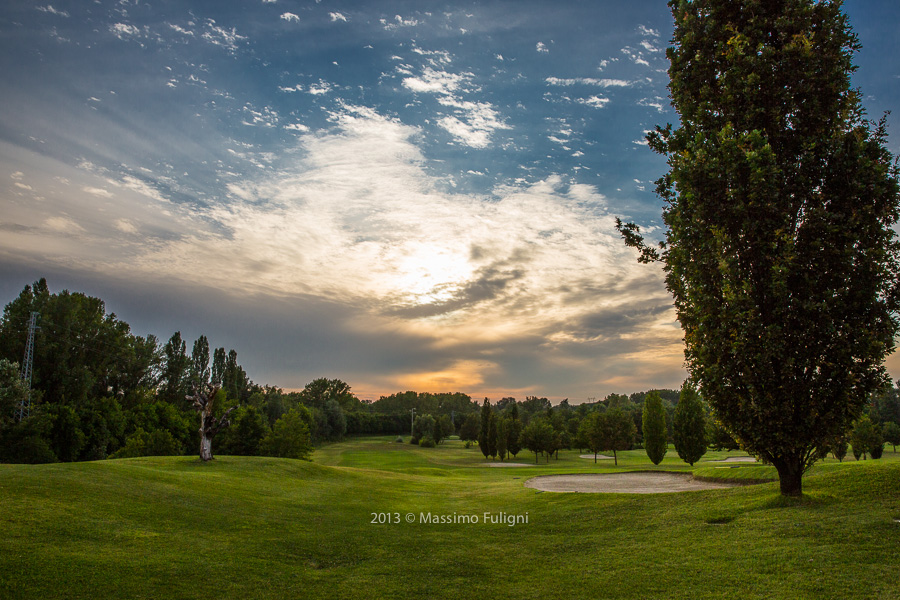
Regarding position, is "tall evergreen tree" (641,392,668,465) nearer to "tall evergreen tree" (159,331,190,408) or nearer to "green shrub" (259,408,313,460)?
"green shrub" (259,408,313,460)

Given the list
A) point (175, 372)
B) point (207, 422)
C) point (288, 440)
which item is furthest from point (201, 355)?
point (207, 422)

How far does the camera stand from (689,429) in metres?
38.1

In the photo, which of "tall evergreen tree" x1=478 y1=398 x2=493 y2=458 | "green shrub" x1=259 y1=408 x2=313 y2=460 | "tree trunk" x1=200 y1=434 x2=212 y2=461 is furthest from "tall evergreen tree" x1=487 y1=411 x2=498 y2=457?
"tree trunk" x1=200 y1=434 x2=212 y2=461

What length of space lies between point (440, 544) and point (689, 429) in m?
32.8

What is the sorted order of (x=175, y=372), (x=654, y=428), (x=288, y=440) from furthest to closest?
(x=175, y=372) → (x=288, y=440) → (x=654, y=428)

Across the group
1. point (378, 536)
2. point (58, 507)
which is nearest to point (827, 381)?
point (378, 536)

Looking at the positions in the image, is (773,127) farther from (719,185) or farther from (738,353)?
(738,353)

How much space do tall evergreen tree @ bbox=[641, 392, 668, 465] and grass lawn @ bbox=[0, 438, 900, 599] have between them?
30.0 m

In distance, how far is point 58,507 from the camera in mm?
11094

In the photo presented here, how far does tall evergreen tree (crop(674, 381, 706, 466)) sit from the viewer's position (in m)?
37.6

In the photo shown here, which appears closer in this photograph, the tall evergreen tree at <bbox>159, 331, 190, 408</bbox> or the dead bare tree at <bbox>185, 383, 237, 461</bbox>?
the dead bare tree at <bbox>185, 383, 237, 461</bbox>

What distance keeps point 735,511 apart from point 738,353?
3826 millimetres

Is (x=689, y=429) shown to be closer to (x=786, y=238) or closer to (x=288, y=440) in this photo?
(x=786, y=238)

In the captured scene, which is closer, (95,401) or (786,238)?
→ (786,238)
